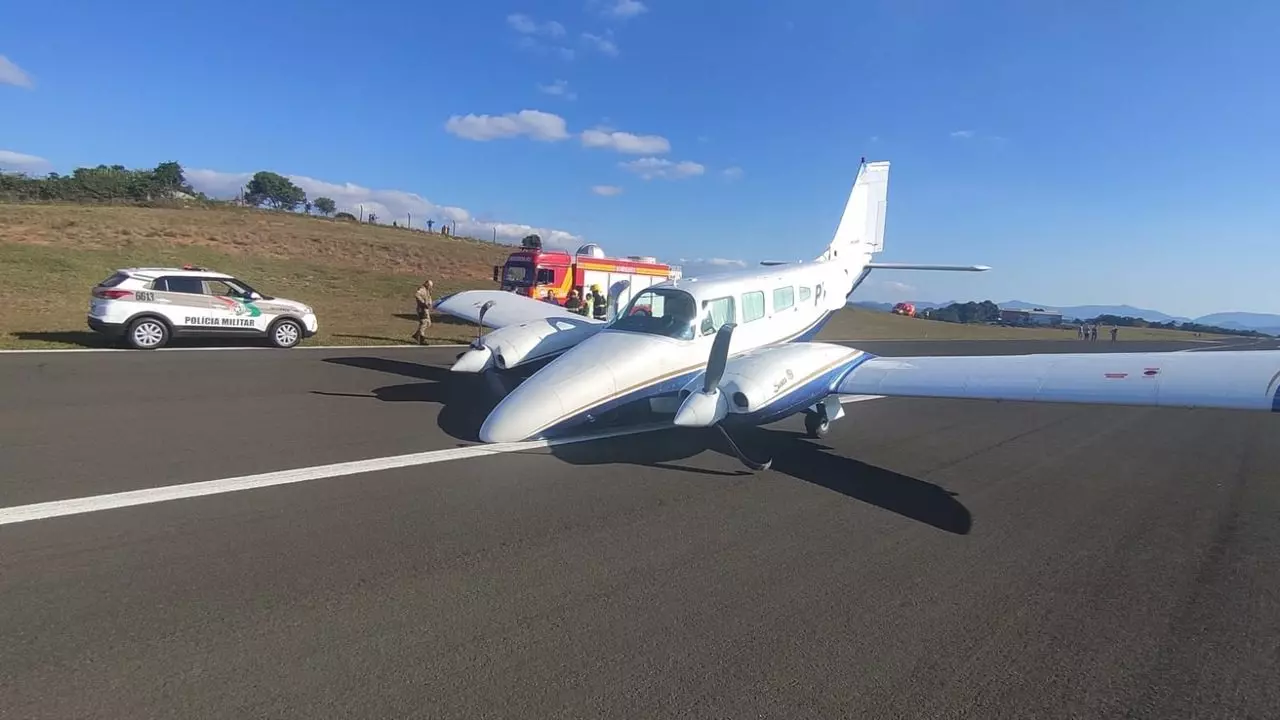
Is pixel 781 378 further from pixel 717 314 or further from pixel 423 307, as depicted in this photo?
pixel 423 307

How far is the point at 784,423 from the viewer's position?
39.5 ft

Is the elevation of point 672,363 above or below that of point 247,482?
above

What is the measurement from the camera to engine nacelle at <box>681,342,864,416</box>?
807 cm

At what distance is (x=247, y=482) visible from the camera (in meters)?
6.86

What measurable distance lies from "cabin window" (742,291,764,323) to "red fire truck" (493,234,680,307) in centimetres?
1779

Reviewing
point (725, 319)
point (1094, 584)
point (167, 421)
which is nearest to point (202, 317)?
point (167, 421)

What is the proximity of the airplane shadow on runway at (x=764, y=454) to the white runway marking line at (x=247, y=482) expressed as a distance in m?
0.69

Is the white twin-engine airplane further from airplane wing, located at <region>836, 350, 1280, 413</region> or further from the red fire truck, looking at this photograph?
the red fire truck

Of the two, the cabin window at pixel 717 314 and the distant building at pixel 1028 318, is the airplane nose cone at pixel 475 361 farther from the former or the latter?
the distant building at pixel 1028 318

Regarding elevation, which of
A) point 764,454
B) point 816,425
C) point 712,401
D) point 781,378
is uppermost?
point 781,378

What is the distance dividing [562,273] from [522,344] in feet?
64.7

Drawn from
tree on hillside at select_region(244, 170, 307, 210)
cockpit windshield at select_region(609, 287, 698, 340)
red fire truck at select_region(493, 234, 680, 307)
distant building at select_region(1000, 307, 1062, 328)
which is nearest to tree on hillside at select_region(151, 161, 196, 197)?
tree on hillside at select_region(244, 170, 307, 210)

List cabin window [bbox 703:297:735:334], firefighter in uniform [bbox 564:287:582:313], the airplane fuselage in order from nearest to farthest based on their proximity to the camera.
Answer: the airplane fuselage → cabin window [bbox 703:297:735:334] → firefighter in uniform [bbox 564:287:582:313]

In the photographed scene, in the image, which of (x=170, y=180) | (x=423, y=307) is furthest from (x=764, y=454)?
(x=170, y=180)
